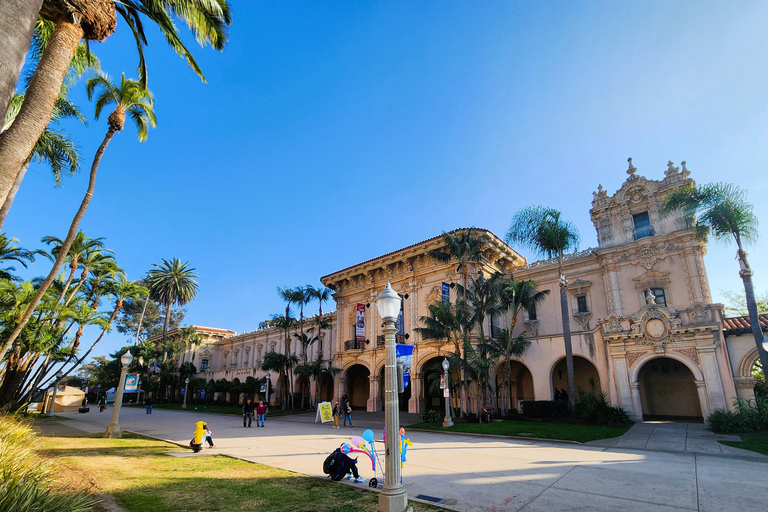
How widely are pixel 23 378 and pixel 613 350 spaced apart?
33.5 meters

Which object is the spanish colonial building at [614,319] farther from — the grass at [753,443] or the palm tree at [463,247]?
the grass at [753,443]

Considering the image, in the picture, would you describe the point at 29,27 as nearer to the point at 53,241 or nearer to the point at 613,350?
the point at 613,350

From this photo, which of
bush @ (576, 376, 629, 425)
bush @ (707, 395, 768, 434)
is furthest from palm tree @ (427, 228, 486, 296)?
bush @ (707, 395, 768, 434)

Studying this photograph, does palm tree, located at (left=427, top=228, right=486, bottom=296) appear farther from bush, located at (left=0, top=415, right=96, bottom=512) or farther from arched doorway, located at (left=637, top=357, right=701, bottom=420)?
bush, located at (left=0, top=415, right=96, bottom=512)

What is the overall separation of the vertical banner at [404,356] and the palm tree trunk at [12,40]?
701 cm

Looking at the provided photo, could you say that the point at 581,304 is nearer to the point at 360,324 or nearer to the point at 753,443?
the point at 753,443

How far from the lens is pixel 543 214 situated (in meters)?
22.6

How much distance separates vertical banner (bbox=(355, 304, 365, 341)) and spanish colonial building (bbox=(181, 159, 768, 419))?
0.34ft

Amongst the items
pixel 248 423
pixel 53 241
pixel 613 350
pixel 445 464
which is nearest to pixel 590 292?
pixel 613 350

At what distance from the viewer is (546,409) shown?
20703mm

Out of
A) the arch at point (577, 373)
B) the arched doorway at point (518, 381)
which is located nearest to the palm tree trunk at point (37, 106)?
the arched doorway at point (518, 381)

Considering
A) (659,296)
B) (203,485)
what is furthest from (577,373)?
(203,485)

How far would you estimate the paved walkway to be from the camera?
6614 millimetres

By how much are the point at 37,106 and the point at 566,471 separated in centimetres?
1296
